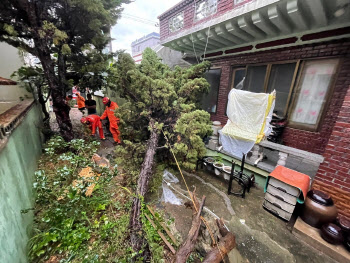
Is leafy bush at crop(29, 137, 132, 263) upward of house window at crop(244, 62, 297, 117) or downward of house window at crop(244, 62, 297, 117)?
downward

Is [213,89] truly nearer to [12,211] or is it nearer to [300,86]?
[300,86]

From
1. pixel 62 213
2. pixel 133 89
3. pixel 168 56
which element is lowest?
pixel 62 213

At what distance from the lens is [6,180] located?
5.32 feet

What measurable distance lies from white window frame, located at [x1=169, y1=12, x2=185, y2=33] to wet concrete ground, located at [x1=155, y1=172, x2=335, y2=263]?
6.50 meters

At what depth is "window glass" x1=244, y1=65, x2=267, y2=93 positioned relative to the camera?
4429 millimetres

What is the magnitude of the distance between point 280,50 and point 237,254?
5047 mm

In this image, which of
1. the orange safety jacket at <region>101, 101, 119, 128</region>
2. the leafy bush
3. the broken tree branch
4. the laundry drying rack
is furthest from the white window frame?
the broken tree branch

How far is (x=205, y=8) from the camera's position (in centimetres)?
486

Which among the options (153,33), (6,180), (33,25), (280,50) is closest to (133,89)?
(33,25)

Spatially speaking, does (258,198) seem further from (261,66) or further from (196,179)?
(261,66)

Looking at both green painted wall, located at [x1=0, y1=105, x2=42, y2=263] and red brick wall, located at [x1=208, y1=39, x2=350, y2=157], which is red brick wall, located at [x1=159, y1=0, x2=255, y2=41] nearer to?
red brick wall, located at [x1=208, y1=39, x2=350, y2=157]

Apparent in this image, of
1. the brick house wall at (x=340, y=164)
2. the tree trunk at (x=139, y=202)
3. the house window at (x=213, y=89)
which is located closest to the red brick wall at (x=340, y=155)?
the brick house wall at (x=340, y=164)

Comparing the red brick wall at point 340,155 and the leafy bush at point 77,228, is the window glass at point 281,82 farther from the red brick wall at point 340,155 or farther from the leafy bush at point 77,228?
the leafy bush at point 77,228

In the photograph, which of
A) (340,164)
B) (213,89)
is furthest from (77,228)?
(213,89)
